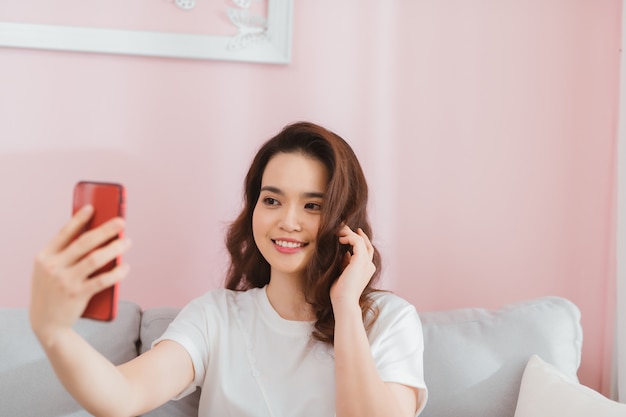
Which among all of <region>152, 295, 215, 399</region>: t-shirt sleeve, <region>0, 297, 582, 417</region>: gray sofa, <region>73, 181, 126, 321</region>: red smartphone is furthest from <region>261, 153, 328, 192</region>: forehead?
<region>73, 181, 126, 321</region>: red smartphone

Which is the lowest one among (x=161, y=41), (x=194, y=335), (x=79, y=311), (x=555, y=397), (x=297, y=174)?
(x=555, y=397)

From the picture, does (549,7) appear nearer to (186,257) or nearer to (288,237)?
(288,237)

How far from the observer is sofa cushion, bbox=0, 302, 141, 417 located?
1.51 metres

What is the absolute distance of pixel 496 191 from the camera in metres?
2.00

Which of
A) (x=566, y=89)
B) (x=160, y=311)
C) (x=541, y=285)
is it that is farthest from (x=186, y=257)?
(x=566, y=89)

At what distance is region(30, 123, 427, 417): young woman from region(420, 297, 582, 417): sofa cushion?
0.17 meters

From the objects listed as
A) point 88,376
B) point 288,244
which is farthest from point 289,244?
point 88,376

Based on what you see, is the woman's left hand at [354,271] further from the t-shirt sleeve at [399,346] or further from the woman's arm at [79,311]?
the woman's arm at [79,311]

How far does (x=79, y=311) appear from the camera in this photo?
94cm

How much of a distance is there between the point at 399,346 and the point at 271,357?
298 millimetres

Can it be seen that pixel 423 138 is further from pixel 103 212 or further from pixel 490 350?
pixel 103 212

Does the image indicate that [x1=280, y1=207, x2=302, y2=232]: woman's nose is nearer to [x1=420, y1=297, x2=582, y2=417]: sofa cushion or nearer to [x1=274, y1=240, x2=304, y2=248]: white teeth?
A: [x1=274, y1=240, x2=304, y2=248]: white teeth

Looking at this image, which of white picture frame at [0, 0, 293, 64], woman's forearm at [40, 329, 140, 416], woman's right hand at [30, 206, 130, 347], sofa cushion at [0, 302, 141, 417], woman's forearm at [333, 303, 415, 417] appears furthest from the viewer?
white picture frame at [0, 0, 293, 64]

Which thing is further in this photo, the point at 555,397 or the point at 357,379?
the point at 555,397
